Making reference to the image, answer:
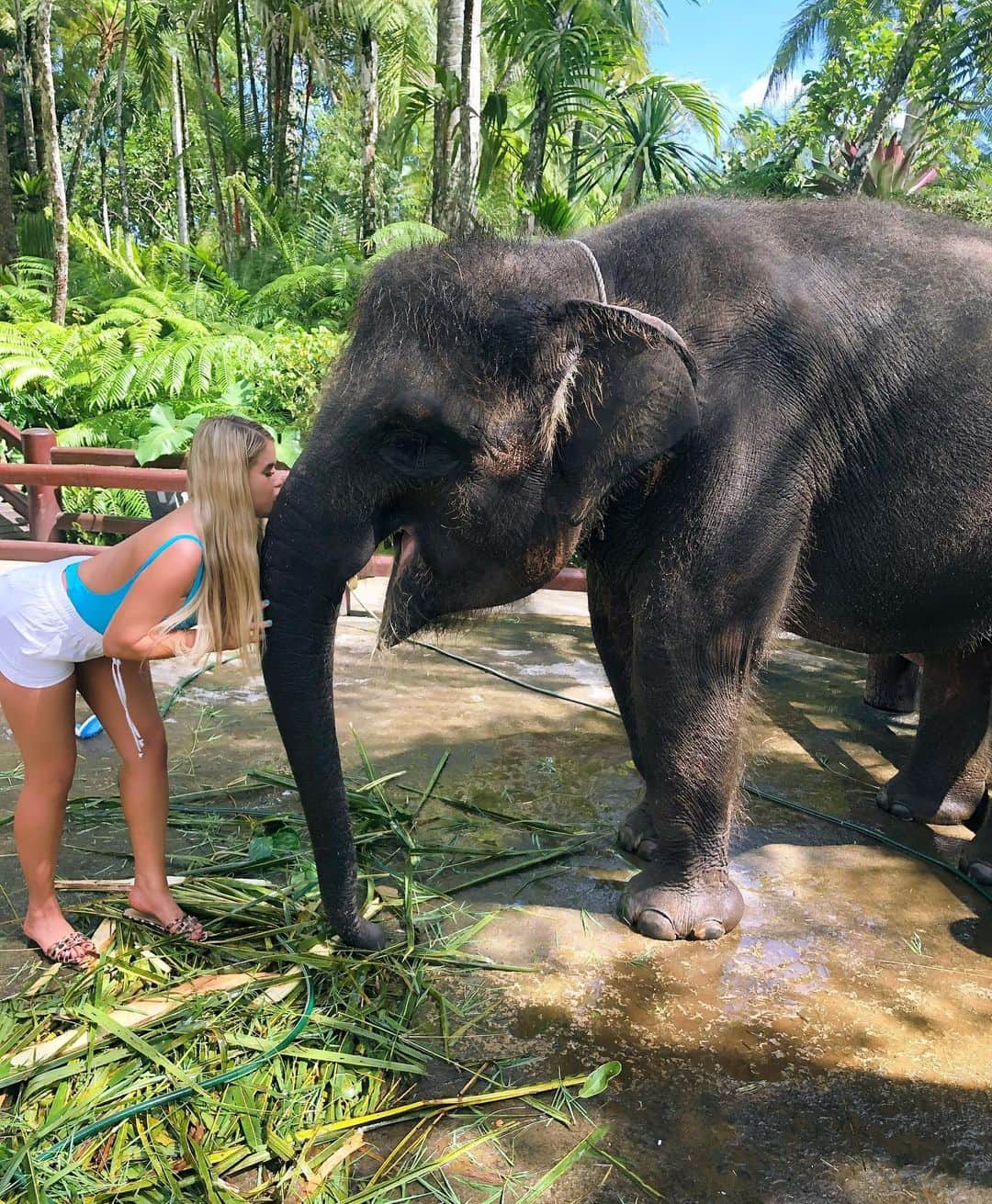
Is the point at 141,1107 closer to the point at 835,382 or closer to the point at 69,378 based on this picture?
the point at 835,382

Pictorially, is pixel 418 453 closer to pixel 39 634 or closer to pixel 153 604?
pixel 153 604

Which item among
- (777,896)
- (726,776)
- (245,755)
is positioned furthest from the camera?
(245,755)

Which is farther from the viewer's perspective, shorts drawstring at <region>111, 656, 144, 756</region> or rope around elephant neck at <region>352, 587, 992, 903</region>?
rope around elephant neck at <region>352, 587, 992, 903</region>

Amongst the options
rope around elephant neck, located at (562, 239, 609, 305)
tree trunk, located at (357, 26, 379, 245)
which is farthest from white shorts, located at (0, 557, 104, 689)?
tree trunk, located at (357, 26, 379, 245)

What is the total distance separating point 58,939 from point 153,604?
1.04m

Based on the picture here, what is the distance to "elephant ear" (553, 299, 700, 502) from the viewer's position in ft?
8.89

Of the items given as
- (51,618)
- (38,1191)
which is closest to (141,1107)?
(38,1191)

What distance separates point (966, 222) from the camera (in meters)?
3.51

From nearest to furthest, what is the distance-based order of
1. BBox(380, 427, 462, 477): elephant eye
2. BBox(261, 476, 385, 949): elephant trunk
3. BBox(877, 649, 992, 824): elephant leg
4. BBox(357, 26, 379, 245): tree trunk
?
1. BBox(261, 476, 385, 949): elephant trunk
2. BBox(380, 427, 462, 477): elephant eye
3. BBox(877, 649, 992, 824): elephant leg
4. BBox(357, 26, 379, 245): tree trunk

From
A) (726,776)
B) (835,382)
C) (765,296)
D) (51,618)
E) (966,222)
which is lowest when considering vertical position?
(726,776)

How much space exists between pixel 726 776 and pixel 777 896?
0.62 meters

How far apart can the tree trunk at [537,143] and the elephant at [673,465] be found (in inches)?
414

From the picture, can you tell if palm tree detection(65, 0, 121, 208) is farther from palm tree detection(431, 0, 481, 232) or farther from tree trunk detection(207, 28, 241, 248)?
palm tree detection(431, 0, 481, 232)

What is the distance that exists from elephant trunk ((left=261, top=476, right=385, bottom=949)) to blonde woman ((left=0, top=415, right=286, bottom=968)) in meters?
0.08
